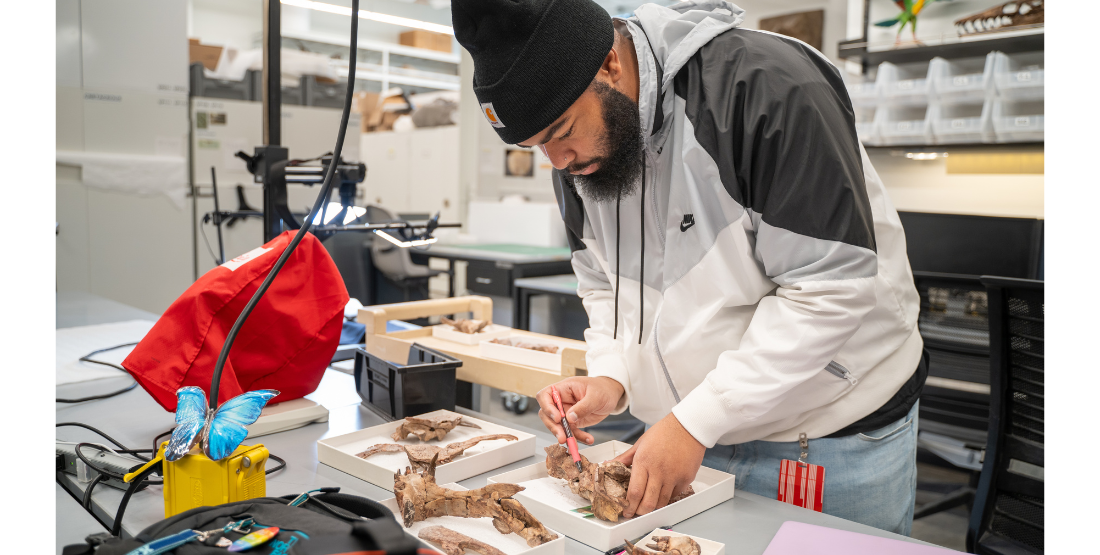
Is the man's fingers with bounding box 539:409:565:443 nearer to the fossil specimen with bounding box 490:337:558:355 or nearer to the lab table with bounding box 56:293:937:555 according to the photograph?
the lab table with bounding box 56:293:937:555

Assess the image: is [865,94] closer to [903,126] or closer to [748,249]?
[903,126]

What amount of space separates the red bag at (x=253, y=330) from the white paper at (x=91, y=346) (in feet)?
1.85

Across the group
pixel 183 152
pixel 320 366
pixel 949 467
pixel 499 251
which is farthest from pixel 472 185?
pixel 320 366

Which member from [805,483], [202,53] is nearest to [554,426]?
[805,483]

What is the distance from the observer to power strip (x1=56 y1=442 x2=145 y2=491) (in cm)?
100

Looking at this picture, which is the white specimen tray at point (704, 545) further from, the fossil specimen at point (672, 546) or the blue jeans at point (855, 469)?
the blue jeans at point (855, 469)

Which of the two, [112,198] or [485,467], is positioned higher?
[112,198]

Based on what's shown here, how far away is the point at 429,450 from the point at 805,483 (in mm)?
570

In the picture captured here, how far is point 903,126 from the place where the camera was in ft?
10.3

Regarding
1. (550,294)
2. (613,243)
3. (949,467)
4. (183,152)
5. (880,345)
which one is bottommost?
(949,467)

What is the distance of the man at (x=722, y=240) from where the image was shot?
91 cm

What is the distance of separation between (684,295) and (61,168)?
4138mm

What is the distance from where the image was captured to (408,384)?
1277 millimetres

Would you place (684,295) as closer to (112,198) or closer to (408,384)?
(408,384)
